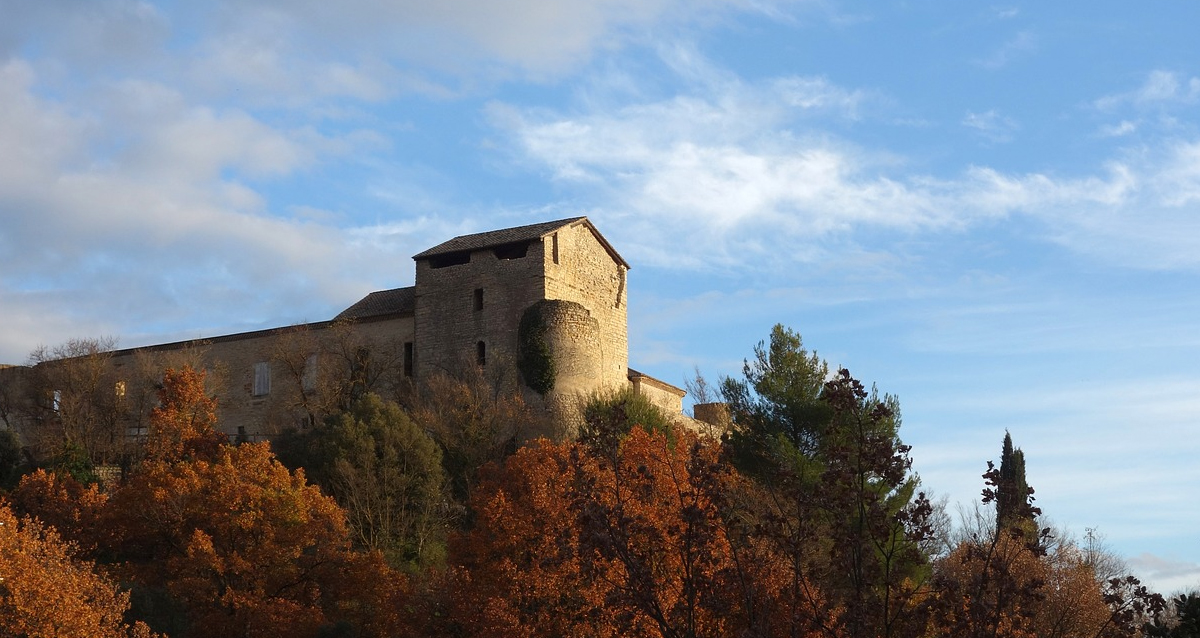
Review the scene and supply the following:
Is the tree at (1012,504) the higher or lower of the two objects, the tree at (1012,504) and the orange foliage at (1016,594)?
the higher

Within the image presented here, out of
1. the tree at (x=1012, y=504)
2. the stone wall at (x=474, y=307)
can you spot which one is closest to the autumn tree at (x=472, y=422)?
the stone wall at (x=474, y=307)

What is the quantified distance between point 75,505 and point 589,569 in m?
22.7

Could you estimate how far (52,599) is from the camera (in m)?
23.3

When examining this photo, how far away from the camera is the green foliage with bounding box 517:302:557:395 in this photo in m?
42.3

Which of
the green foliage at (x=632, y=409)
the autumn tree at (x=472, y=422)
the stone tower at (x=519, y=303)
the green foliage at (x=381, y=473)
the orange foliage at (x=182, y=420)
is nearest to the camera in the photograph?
the green foliage at (x=381, y=473)

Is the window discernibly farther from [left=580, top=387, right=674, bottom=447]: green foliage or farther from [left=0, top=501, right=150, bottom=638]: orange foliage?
[left=0, top=501, right=150, bottom=638]: orange foliage

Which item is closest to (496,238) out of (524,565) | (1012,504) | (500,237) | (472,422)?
(500,237)

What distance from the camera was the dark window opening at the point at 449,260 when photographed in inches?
1816

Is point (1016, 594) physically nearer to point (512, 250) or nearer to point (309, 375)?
point (512, 250)

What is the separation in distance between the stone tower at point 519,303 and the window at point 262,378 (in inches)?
231

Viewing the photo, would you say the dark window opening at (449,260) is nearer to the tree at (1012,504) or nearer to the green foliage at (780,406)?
the green foliage at (780,406)

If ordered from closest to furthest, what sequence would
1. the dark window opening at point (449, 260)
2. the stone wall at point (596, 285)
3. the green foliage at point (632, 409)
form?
the green foliage at point (632, 409)
the stone wall at point (596, 285)
the dark window opening at point (449, 260)

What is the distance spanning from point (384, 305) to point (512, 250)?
5.89 meters

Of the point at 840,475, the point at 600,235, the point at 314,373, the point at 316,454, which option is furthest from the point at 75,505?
the point at 840,475
